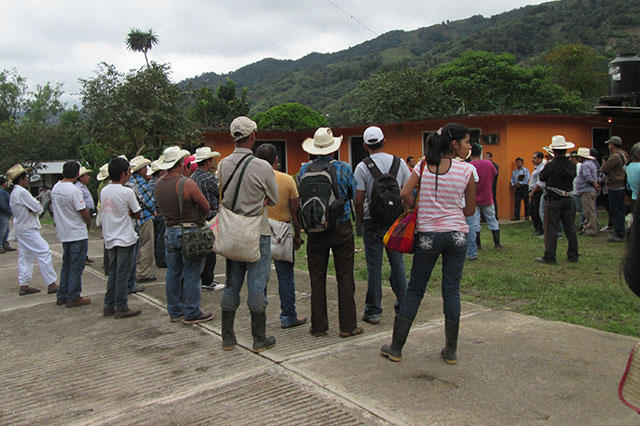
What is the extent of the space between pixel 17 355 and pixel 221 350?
76.9 inches

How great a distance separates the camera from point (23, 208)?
741 cm

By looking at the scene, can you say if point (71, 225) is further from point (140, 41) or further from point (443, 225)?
point (140, 41)

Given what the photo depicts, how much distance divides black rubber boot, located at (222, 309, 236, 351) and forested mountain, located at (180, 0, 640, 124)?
48.0m

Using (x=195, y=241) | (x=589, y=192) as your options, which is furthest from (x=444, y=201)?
(x=589, y=192)

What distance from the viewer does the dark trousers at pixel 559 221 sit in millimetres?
7934

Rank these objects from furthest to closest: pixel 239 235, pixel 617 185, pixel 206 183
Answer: pixel 617 185 → pixel 206 183 → pixel 239 235

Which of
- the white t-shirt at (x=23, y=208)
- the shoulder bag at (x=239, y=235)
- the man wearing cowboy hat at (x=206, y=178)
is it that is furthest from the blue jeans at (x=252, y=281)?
the white t-shirt at (x=23, y=208)

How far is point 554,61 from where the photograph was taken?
52.7m

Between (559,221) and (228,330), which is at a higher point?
(559,221)

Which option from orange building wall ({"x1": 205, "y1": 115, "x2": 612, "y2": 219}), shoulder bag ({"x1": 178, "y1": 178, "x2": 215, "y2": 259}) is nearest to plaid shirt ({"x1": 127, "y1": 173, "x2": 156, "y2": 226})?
shoulder bag ({"x1": 178, "y1": 178, "x2": 215, "y2": 259})

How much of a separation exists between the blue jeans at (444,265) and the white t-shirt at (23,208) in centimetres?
586

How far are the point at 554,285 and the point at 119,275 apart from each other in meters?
5.32

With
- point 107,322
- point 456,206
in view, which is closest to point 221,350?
point 107,322

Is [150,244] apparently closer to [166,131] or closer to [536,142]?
[166,131]
